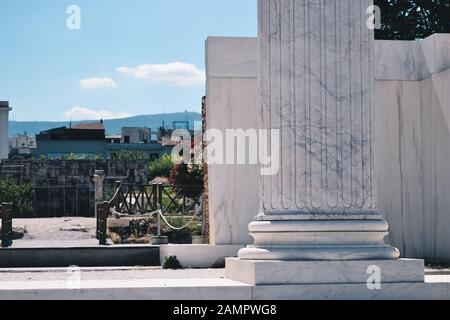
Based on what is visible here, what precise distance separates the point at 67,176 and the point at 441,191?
25.4 m

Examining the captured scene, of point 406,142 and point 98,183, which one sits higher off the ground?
point 406,142

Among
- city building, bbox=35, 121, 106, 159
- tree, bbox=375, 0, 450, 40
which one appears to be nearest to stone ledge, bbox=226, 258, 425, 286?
tree, bbox=375, 0, 450, 40

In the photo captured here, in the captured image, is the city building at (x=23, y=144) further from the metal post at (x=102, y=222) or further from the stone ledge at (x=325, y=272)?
the stone ledge at (x=325, y=272)

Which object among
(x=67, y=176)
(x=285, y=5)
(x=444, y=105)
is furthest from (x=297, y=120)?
(x=67, y=176)

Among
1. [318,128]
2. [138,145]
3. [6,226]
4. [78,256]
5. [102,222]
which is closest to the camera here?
[318,128]

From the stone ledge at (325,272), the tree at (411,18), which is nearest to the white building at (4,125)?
the tree at (411,18)

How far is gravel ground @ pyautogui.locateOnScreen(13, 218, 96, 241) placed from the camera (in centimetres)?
2152

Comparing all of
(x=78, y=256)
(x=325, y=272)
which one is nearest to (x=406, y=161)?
(x=78, y=256)

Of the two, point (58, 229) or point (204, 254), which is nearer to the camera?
point (204, 254)

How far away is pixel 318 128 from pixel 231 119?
576 cm

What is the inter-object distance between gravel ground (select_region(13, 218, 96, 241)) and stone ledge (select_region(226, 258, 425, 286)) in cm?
1380

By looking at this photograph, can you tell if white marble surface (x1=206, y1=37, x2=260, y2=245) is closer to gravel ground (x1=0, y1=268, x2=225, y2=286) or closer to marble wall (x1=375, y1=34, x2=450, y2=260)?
gravel ground (x1=0, y1=268, x2=225, y2=286)

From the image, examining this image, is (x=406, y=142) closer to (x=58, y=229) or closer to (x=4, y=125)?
(x=58, y=229)

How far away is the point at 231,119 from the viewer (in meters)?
13.9
